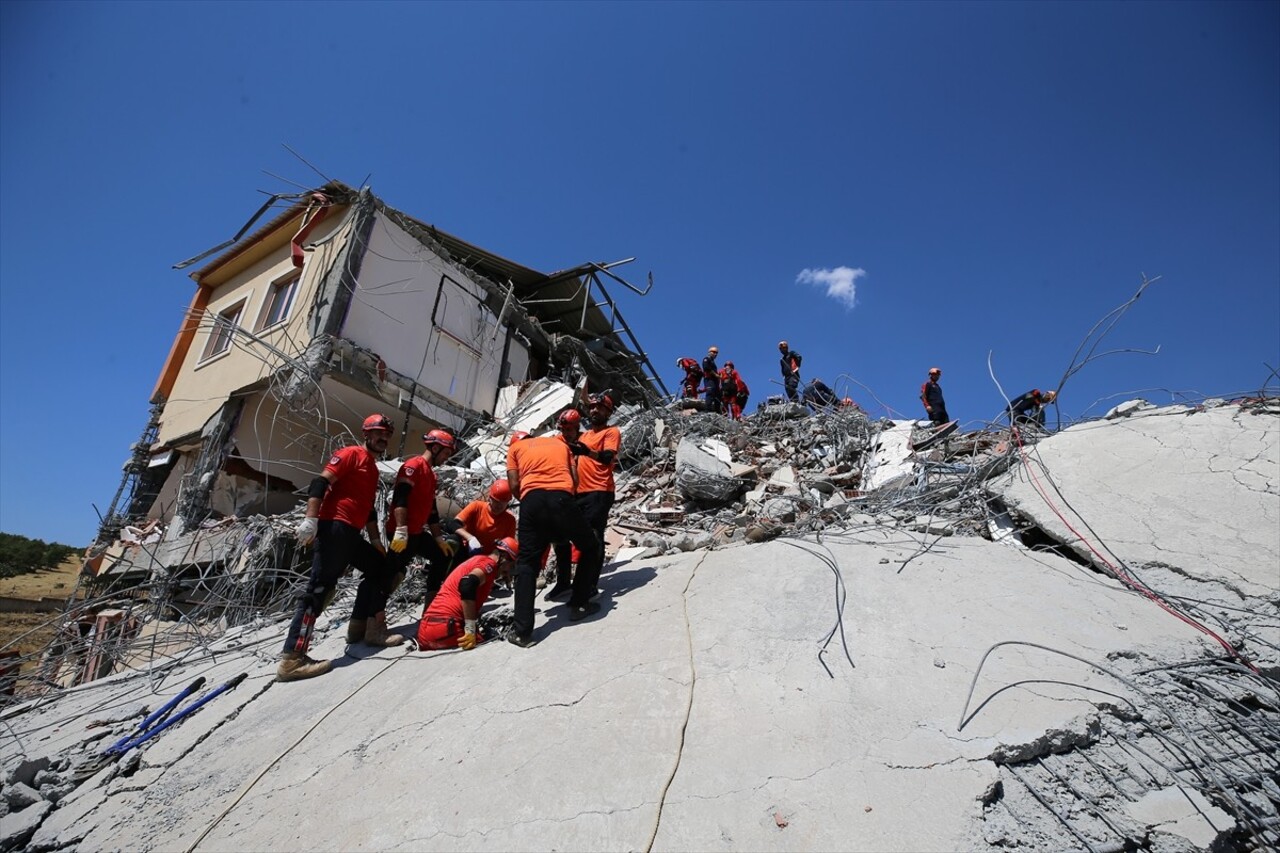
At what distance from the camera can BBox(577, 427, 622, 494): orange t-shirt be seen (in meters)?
4.07

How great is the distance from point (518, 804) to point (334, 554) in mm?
2142

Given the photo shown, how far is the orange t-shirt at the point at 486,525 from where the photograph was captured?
432cm

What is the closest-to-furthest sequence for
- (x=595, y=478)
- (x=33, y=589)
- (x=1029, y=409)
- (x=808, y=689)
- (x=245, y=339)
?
(x=808, y=689) → (x=595, y=478) → (x=1029, y=409) → (x=245, y=339) → (x=33, y=589)

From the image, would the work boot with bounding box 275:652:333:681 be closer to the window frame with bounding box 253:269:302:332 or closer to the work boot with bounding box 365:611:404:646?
the work boot with bounding box 365:611:404:646

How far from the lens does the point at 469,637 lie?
11.5ft

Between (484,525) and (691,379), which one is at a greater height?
(691,379)

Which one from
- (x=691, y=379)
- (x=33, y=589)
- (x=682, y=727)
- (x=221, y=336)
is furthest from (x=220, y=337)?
(x=33, y=589)

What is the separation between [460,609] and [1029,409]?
6.13 m

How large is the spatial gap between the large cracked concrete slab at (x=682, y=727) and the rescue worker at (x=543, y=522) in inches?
8.0

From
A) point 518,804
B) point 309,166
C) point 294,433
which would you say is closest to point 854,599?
point 518,804

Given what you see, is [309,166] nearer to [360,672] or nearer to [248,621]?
[248,621]

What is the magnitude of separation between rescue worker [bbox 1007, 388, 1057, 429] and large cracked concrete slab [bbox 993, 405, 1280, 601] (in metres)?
0.49

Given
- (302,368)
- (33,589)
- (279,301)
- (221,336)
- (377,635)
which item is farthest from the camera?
(33,589)

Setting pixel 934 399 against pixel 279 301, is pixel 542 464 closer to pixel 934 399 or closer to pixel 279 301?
pixel 934 399
